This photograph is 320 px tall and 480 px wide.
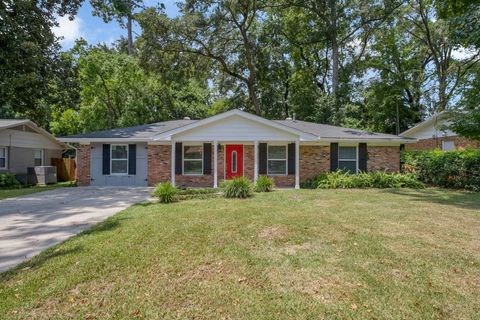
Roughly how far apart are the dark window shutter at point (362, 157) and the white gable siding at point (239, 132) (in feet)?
12.4

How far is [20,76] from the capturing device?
12945 millimetres

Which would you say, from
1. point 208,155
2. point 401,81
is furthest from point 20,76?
point 401,81

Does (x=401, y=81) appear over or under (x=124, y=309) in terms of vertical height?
over

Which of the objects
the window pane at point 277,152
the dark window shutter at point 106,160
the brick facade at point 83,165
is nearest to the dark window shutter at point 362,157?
the window pane at point 277,152

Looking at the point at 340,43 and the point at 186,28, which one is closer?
the point at 186,28

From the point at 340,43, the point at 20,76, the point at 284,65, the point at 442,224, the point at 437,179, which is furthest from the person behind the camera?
the point at 284,65

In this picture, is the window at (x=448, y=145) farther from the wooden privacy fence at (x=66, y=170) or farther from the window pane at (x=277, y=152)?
the wooden privacy fence at (x=66, y=170)

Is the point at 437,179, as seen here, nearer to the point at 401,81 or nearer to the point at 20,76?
the point at 401,81

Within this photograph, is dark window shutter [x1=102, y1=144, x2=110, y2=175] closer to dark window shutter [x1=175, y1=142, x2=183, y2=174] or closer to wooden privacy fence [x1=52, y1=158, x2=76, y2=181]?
dark window shutter [x1=175, y1=142, x2=183, y2=174]

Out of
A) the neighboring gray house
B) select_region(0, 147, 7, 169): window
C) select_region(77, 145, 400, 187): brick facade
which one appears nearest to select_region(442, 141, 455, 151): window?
select_region(77, 145, 400, 187): brick facade

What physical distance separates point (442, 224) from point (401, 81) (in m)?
22.4

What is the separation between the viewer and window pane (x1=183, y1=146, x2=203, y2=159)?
1509 cm

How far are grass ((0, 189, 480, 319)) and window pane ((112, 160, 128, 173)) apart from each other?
917 cm

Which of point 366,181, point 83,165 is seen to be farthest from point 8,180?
point 366,181
